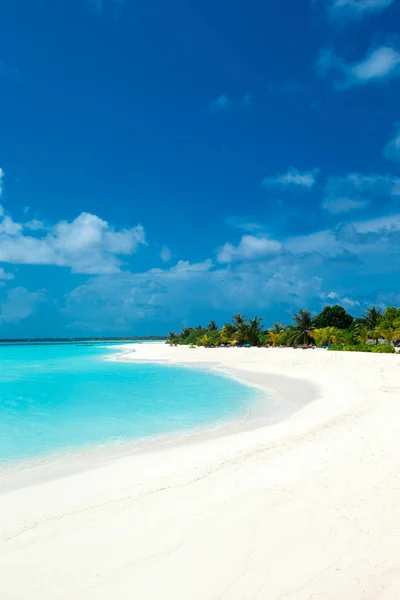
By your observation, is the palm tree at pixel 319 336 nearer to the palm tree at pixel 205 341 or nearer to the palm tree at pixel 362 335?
the palm tree at pixel 362 335

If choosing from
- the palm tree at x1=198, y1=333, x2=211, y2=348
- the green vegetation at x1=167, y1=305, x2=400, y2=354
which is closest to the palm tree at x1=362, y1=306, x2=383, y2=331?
the green vegetation at x1=167, y1=305, x2=400, y2=354

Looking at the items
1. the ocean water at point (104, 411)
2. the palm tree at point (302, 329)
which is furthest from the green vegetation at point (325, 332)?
the ocean water at point (104, 411)

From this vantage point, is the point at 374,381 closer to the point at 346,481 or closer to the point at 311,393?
the point at 311,393

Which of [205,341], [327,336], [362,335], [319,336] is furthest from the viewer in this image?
[205,341]

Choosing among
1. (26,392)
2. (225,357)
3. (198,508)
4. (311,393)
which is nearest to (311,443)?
(198,508)

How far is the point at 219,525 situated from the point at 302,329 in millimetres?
53377

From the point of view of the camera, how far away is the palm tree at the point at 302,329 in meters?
54.3

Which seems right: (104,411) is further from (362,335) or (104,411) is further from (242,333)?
(242,333)

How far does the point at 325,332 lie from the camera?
5062 cm

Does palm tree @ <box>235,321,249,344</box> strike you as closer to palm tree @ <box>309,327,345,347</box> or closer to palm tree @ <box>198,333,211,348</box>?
palm tree @ <box>198,333,211,348</box>

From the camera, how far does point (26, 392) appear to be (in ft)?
73.3

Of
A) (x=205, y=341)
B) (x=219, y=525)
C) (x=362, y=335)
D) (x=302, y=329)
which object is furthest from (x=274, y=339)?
(x=219, y=525)

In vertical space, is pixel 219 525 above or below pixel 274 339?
below

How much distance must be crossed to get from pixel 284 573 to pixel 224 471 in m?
3.36
